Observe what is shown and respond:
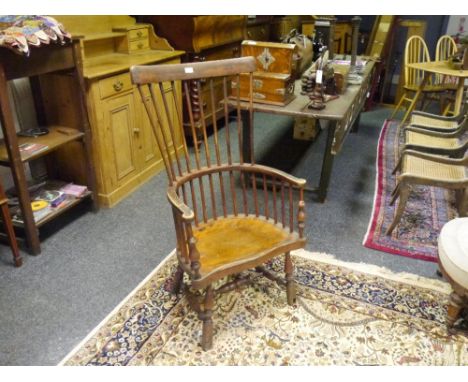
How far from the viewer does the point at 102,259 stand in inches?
87.5

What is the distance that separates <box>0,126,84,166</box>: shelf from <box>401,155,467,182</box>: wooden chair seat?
77.9 inches

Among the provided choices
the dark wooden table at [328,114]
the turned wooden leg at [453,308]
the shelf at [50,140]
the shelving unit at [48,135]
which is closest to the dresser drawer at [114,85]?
the shelving unit at [48,135]

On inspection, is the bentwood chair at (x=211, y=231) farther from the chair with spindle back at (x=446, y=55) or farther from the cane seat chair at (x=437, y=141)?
the chair with spindle back at (x=446, y=55)

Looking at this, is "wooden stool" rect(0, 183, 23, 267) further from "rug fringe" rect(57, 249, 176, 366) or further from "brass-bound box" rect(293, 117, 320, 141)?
"brass-bound box" rect(293, 117, 320, 141)

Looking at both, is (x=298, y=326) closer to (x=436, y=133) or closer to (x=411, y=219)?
(x=411, y=219)

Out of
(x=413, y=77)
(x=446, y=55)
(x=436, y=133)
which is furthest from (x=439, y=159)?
(x=446, y=55)

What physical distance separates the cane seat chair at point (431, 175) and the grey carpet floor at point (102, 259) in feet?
1.10

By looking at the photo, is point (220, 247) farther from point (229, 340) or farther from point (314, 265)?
point (314, 265)

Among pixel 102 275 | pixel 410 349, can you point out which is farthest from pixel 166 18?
pixel 410 349

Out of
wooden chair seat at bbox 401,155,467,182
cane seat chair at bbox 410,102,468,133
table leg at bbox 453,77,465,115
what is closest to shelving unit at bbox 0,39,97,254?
wooden chair seat at bbox 401,155,467,182

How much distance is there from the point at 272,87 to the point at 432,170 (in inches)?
43.4

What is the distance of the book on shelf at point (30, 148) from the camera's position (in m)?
2.13

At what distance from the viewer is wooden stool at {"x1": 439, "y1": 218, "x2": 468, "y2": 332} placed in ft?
5.34

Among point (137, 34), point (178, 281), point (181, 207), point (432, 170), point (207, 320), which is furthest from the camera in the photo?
point (137, 34)
